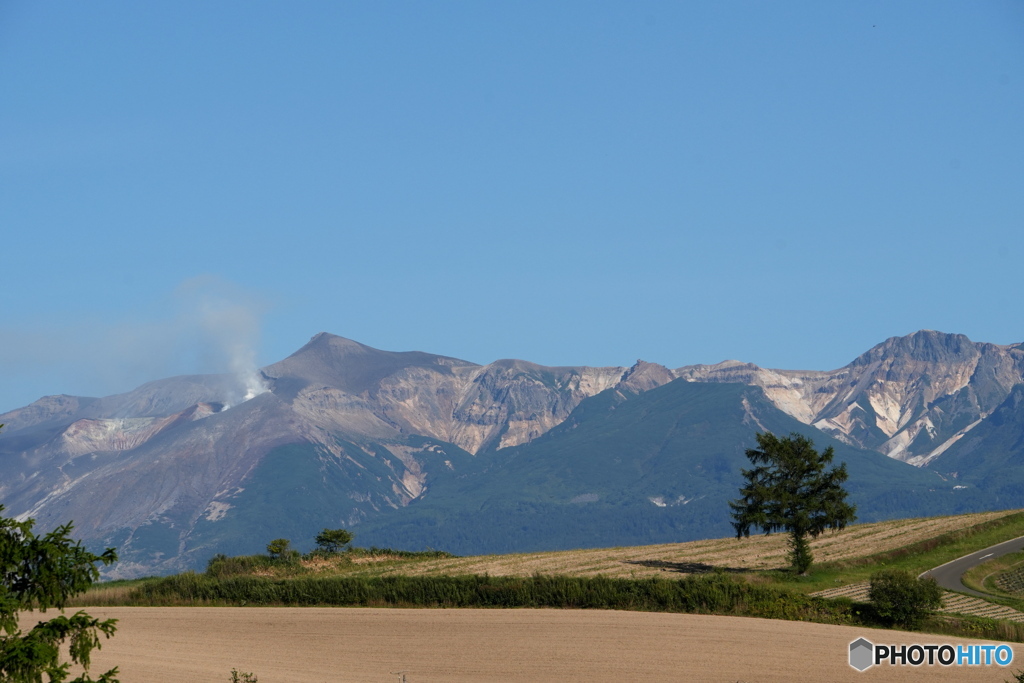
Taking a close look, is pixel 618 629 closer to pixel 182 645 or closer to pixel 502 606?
pixel 502 606

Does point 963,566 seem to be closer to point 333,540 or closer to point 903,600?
point 903,600

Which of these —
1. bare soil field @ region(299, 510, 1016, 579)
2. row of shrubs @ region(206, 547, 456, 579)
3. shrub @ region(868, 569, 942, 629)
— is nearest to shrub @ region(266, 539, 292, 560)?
row of shrubs @ region(206, 547, 456, 579)

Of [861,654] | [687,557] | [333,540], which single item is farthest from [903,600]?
[333,540]

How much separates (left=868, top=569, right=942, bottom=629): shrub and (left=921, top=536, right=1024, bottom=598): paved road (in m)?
14.2

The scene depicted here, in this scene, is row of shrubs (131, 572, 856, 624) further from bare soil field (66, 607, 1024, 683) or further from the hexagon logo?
the hexagon logo

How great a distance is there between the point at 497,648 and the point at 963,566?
45.6 meters

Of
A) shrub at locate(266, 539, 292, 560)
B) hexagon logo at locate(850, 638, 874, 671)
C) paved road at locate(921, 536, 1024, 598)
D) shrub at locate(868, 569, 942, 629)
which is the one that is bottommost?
hexagon logo at locate(850, 638, 874, 671)

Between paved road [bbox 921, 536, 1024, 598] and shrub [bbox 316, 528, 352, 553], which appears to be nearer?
paved road [bbox 921, 536, 1024, 598]

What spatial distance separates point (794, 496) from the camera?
8712 centimetres

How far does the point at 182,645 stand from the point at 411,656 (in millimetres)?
13717

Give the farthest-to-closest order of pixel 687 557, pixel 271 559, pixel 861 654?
pixel 687 557, pixel 271 559, pixel 861 654

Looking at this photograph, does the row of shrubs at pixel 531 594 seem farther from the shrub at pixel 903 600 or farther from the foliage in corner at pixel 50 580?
the foliage in corner at pixel 50 580

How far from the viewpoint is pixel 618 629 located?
62344 mm

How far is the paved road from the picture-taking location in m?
81.3
